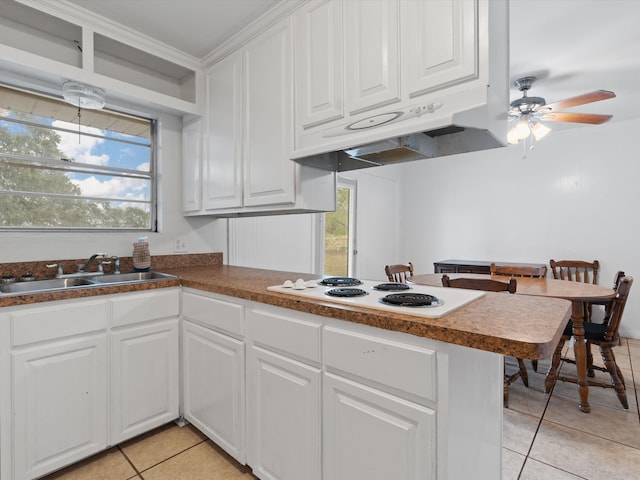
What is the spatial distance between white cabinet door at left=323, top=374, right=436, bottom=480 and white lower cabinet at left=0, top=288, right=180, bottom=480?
1162 mm

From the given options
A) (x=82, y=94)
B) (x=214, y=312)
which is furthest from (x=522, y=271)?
(x=82, y=94)

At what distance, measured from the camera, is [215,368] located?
1.75 metres

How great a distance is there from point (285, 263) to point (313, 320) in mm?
2290

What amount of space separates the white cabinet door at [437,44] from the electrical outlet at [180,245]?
81.2 inches

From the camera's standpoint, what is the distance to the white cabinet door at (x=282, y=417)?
1.28 meters

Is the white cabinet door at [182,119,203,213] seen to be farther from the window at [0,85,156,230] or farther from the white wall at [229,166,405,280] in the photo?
the white wall at [229,166,405,280]

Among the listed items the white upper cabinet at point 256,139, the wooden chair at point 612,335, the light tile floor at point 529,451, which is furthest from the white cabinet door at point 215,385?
the wooden chair at point 612,335

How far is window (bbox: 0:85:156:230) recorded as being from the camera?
2.02m

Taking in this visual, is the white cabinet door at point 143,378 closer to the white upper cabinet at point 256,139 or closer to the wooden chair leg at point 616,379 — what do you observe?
the white upper cabinet at point 256,139

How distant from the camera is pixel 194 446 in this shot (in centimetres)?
185

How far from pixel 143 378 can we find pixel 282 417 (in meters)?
0.94

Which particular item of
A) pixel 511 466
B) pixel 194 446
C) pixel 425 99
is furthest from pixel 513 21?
pixel 194 446

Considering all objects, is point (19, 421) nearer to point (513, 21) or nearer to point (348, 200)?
point (513, 21)

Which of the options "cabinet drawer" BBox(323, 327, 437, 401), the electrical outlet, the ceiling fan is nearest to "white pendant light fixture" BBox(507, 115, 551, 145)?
the ceiling fan
